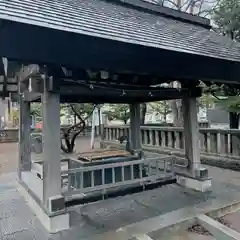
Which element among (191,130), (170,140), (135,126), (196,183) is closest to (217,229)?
(196,183)

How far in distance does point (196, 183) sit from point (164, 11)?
387 centimetres

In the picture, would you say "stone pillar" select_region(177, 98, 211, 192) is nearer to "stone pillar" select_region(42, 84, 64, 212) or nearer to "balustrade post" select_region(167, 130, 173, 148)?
"stone pillar" select_region(42, 84, 64, 212)

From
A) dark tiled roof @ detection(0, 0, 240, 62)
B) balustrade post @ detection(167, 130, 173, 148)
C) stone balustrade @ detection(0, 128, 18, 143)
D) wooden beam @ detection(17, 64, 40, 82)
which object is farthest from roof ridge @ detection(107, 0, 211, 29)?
stone balustrade @ detection(0, 128, 18, 143)

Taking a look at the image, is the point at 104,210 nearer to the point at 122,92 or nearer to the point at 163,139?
the point at 122,92

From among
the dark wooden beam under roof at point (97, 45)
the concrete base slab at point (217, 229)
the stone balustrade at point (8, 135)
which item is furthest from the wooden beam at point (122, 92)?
the stone balustrade at point (8, 135)

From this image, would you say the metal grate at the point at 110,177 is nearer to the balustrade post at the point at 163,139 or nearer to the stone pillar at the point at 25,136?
the stone pillar at the point at 25,136

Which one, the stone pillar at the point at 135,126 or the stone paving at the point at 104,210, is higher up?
the stone pillar at the point at 135,126

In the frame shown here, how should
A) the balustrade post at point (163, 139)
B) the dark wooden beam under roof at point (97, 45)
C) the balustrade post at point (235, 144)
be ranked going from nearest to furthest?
1. the dark wooden beam under roof at point (97, 45)
2. the balustrade post at point (235, 144)
3. the balustrade post at point (163, 139)

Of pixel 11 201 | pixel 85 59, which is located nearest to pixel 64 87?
pixel 85 59

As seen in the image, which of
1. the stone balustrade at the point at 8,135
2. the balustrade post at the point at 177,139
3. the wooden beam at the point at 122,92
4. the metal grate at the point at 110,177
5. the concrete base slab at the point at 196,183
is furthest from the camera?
the stone balustrade at the point at 8,135

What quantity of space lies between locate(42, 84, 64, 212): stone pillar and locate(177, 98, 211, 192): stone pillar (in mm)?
2713

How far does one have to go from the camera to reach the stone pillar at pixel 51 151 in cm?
364

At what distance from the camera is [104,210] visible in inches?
169

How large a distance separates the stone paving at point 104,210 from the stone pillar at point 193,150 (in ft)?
0.75
